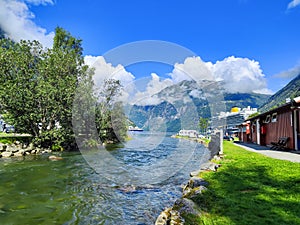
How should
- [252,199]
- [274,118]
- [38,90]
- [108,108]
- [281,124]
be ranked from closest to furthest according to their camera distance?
[252,199] → [281,124] → [274,118] → [38,90] → [108,108]

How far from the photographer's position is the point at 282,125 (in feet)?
51.6

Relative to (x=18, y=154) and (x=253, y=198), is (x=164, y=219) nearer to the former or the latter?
(x=253, y=198)

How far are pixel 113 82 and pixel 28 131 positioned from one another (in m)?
12.2

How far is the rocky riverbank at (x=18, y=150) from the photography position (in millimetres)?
18016

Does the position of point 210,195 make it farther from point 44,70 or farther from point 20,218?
point 44,70

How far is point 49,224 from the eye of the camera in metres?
5.34

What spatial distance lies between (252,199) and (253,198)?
0.27 ft

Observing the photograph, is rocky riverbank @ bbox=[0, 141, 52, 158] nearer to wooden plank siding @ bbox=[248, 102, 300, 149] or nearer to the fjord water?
the fjord water

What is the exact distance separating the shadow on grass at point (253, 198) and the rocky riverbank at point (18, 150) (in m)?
16.6

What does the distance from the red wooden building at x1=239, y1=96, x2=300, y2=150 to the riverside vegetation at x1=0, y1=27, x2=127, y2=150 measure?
17525 millimetres

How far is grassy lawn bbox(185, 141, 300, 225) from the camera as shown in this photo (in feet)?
12.6

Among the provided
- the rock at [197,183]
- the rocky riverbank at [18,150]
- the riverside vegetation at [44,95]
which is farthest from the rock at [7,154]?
the rock at [197,183]

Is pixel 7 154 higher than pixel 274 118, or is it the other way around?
pixel 274 118

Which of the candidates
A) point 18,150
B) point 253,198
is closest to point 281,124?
point 253,198
